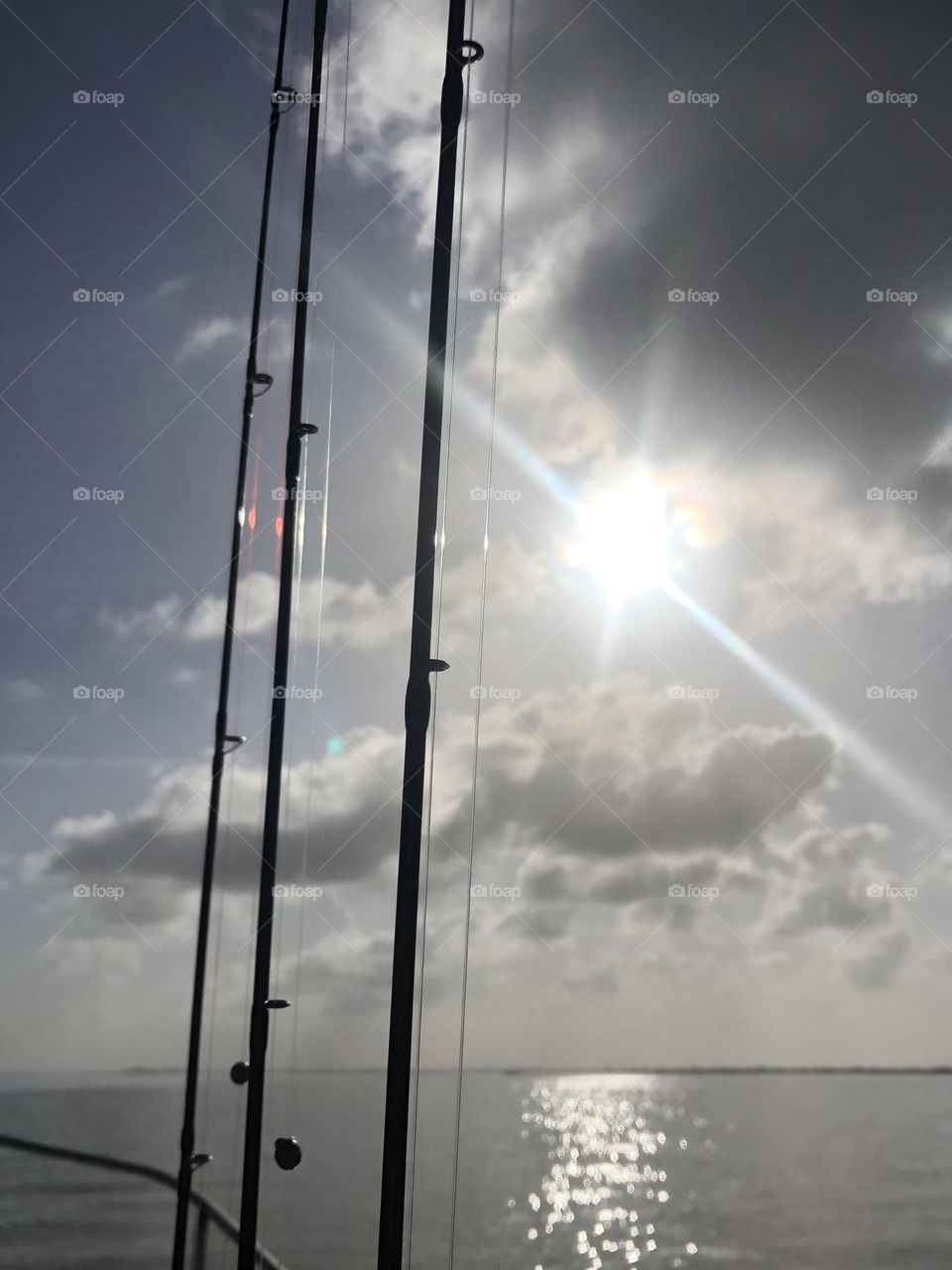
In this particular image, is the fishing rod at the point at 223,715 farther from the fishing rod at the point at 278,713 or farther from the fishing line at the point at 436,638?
the fishing line at the point at 436,638

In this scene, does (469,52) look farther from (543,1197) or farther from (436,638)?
(543,1197)

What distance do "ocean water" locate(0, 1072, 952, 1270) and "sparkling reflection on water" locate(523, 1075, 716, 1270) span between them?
16cm

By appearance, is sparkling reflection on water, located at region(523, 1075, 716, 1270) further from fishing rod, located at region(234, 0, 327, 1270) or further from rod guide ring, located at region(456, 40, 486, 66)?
rod guide ring, located at region(456, 40, 486, 66)

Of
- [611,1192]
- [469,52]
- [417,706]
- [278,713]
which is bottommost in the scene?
[611,1192]

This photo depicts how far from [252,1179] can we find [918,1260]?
1592 inches

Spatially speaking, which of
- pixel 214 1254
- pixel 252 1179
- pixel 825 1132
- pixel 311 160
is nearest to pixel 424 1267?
pixel 214 1254

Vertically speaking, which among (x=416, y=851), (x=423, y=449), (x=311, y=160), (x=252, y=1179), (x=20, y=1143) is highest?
(x=311, y=160)

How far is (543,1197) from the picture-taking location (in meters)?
51.5

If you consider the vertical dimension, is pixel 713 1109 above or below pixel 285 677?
below

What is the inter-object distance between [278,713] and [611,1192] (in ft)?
187

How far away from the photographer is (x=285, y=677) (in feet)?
19.4

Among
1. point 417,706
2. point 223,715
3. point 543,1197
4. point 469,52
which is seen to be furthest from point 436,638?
point 543,1197

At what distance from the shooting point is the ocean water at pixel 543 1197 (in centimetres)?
3303

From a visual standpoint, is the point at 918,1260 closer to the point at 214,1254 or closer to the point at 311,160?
the point at 214,1254
